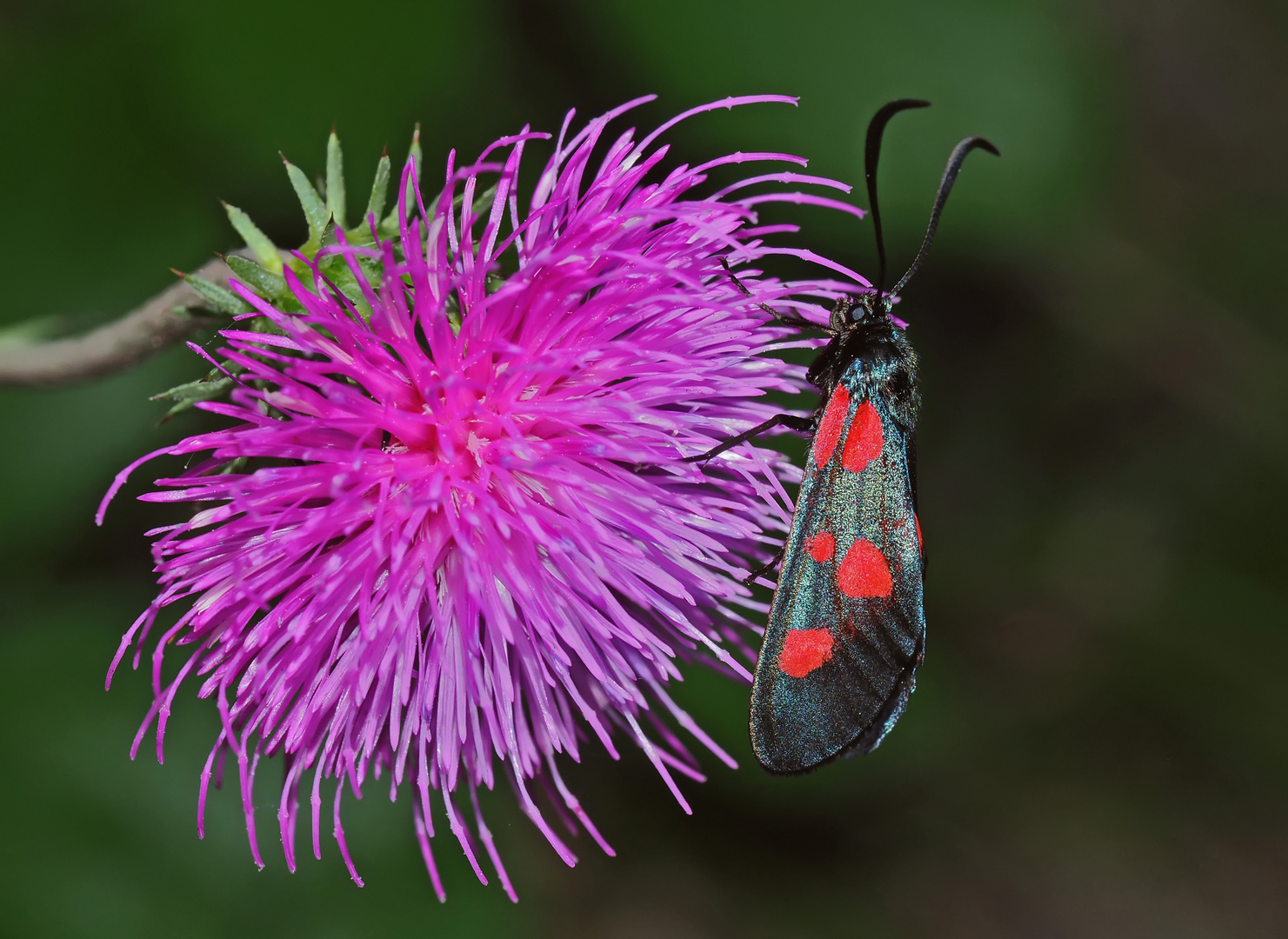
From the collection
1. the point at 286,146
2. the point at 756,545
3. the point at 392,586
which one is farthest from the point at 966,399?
the point at 392,586

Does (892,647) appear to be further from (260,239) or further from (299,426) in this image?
(260,239)

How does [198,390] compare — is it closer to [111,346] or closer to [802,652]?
[111,346]

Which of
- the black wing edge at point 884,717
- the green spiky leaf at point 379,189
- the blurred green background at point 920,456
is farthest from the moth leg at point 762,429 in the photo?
the blurred green background at point 920,456

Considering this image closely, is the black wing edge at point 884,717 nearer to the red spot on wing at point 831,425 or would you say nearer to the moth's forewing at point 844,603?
the moth's forewing at point 844,603

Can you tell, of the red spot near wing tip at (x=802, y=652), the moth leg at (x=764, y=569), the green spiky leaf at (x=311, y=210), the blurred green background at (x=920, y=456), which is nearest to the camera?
the green spiky leaf at (x=311, y=210)

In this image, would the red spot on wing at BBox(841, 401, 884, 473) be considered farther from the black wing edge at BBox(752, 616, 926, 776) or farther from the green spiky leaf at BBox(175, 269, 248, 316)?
the green spiky leaf at BBox(175, 269, 248, 316)

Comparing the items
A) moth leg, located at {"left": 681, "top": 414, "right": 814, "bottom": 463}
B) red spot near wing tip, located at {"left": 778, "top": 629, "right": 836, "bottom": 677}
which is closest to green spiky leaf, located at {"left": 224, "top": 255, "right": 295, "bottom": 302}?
moth leg, located at {"left": 681, "top": 414, "right": 814, "bottom": 463}

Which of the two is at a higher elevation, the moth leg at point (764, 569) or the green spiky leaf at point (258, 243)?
the green spiky leaf at point (258, 243)
